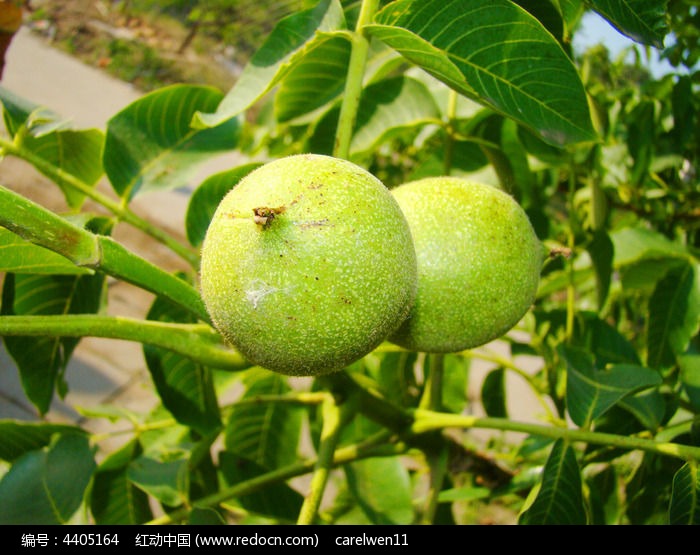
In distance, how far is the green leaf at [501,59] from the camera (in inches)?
29.9

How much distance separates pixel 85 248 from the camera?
25.0 inches

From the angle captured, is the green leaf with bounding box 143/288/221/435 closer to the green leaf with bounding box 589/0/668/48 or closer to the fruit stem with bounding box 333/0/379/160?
the fruit stem with bounding box 333/0/379/160

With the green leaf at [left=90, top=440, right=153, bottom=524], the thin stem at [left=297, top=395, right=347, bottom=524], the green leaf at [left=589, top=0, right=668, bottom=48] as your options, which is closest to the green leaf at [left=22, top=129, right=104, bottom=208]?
the green leaf at [left=90, top=440, right=153, bottom=524]

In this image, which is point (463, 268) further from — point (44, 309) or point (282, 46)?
point (44, 309)

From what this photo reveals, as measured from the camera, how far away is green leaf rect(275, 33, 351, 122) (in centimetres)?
103

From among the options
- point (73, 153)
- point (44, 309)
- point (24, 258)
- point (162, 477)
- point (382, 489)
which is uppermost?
point (73, 153)

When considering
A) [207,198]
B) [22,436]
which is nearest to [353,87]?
[207,198]

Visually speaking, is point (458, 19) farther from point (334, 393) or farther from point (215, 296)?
point (334, 393)

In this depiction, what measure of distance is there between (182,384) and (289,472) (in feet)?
0.81

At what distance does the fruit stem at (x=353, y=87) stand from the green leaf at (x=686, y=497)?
632 mm

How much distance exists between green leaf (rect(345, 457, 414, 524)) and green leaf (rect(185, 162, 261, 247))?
577 mm
